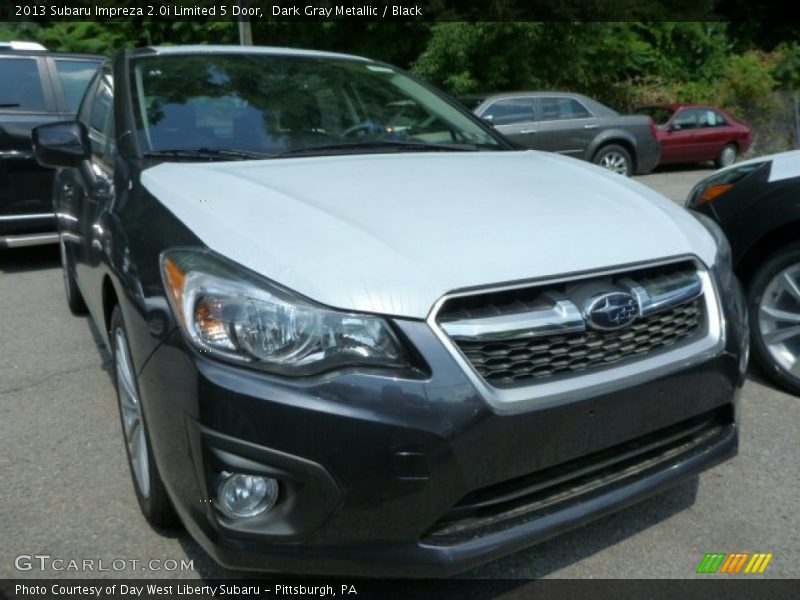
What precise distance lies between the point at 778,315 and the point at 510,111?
8.84 meters

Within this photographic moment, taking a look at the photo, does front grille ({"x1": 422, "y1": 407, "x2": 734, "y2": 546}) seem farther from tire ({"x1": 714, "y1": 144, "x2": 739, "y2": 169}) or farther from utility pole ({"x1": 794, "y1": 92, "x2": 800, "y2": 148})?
utility pole ({"x1": 794, "y1": 92, "x2": 800, "y2": 148})

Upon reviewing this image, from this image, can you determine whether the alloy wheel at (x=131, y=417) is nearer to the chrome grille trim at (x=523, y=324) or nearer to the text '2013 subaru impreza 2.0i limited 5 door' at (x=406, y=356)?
the text '2013 subaru impreza 2.0i limited 5 door' at (x=406, y=356)

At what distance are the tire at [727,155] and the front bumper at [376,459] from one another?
604 inches

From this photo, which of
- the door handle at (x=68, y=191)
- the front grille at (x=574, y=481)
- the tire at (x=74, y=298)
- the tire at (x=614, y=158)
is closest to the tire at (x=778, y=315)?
the front grille at (x=574, y=481)

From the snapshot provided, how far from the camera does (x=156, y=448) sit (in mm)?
2131

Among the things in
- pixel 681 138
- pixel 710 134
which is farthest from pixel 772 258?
pixel 710 134

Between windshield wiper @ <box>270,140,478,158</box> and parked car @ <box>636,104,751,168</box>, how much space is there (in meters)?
12.7

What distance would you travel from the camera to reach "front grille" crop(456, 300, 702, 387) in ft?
6.32

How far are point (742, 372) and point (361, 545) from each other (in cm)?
131

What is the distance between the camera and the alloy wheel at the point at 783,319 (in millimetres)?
3506

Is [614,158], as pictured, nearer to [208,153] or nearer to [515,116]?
[515,116]

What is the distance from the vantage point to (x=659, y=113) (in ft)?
51.6

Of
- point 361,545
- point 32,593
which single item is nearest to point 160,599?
point 32,593

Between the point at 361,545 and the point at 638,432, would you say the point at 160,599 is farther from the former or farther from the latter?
the point at 638,432
